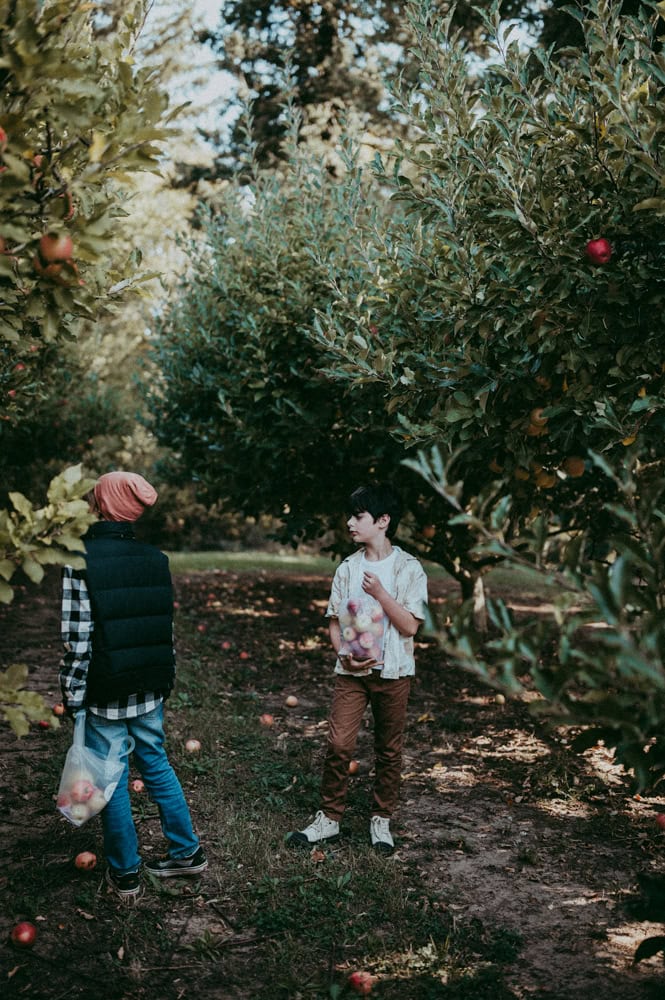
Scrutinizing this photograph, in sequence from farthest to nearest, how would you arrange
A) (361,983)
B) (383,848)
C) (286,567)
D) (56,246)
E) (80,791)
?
(286,567) → (383,848) → (80,791) → (361,983) → (56,246)

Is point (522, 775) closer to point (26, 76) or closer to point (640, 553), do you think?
point (640, 553)

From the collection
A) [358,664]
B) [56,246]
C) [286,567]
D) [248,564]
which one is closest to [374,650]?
[358,664]

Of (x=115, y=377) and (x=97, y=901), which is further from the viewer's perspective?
(x=115, y=377)

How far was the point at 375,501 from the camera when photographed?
3.93 meters

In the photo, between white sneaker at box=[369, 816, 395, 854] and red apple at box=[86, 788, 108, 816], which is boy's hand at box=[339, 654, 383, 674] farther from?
red apple at box=[86, 788, 108, 816]

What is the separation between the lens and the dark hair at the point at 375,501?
3914 mm

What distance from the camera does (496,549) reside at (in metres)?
2.07

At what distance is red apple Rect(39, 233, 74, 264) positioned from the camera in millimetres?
2246

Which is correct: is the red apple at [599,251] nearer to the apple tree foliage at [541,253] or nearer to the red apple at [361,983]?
the apple tree foliage at [541,253]

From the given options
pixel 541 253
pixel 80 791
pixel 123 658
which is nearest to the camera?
pixel 80 791

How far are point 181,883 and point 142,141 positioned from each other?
119 inches

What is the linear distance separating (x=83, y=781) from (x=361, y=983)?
4.29ft

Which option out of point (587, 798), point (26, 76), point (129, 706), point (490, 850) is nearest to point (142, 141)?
point (26, 76)

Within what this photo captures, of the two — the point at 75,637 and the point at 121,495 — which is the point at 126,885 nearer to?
the point at 75,637
